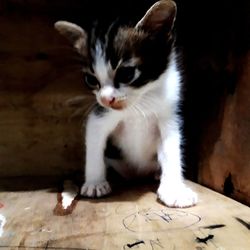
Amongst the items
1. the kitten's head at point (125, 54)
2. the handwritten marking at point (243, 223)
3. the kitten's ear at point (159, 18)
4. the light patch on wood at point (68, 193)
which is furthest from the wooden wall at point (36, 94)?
the handwritten marking at point (243, 223)

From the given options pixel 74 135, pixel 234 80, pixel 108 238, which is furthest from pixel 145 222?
pixel 74 135

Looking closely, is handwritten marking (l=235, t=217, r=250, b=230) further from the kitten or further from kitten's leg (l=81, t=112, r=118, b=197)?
kitten's leg (l=81, t=112, r=118, b=197)

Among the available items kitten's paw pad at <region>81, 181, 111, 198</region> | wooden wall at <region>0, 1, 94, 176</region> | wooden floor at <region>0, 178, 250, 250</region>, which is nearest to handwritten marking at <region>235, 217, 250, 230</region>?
wooden floor at <region>0, 178, 250, 250</region>

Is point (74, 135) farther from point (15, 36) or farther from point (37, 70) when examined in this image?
point (15, 36)

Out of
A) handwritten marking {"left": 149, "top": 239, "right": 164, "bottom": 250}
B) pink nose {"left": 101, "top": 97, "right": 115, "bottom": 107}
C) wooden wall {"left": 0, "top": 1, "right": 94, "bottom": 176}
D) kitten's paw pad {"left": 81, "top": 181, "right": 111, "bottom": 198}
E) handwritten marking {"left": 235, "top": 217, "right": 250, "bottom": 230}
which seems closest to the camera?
handwritten marking {"left": 149, "top": 239, "right": 164, "bottom": 250}

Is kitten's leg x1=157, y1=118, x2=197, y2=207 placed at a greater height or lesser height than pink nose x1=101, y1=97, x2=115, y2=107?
lesser

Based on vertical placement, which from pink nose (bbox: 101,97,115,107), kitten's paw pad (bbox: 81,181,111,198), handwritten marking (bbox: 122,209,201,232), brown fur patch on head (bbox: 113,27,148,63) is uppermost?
brown fur patch on head (bbox: 113,27,148,63)

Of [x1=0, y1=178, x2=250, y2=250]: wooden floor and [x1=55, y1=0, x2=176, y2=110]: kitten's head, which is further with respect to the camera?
[x1=55, y1=0, x2=176, y2=110]: kitten's head
